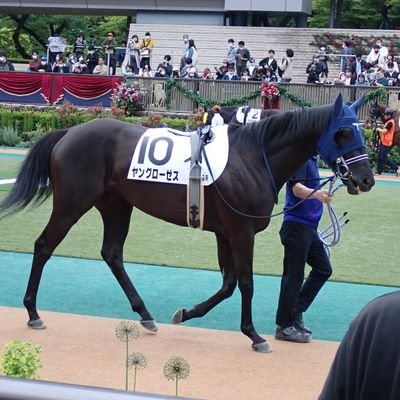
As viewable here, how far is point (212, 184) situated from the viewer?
6.91 m

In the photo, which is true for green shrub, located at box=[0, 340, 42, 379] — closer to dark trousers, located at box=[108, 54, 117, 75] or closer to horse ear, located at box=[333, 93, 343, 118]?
horse ear, located at box=[333, 93, 343, 118]

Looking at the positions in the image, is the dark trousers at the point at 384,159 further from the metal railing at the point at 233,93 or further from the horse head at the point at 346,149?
the horse head at the point at 346,149

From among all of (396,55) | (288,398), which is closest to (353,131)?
(288,398)

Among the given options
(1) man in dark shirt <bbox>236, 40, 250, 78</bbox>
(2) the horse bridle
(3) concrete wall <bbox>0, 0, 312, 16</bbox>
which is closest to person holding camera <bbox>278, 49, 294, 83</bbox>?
(1) man in dark shirt <bbox>236, 40, 250, 78</bbox>

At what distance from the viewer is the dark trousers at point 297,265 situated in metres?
6.95

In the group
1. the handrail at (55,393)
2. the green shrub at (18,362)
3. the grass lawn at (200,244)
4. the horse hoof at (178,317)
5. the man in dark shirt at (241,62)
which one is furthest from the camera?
the man in dark shirt at (241,62)

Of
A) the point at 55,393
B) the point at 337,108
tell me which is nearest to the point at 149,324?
the point at 337,108

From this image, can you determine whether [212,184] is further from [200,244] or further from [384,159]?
[384,159]

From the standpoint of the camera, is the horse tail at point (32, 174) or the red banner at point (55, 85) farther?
the red banner at point (55, 85)

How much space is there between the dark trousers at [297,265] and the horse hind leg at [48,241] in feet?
5.97

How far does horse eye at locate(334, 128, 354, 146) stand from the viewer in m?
6.62

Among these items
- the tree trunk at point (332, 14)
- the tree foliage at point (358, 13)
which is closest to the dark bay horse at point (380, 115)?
the tree trunk at point (332, 14)

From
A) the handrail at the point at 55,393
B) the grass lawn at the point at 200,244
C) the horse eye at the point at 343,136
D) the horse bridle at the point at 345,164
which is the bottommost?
the grass lawn at the point at 200,244

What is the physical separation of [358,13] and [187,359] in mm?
46209
